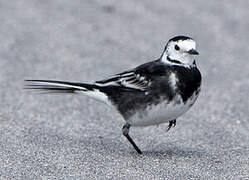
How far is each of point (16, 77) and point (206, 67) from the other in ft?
9.42

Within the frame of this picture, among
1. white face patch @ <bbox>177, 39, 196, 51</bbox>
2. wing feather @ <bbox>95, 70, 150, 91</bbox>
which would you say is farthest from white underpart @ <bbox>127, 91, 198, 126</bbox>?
white face patch @ <bbox>177, 39, 196, 51</bbox>

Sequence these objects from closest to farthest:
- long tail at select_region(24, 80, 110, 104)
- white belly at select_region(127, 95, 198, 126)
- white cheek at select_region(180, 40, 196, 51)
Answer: white belly at select_region(127, 95, 198, 126)
white cheek at select_region(180, 40, 196, 51)
long tail at select_region(24, 80, 110, 104)

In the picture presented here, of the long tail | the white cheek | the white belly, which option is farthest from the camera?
the long tail

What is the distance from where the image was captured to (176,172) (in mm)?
5039

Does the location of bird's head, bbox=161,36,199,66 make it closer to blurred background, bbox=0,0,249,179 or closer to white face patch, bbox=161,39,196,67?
white face patch, bbox=161,39,196,67

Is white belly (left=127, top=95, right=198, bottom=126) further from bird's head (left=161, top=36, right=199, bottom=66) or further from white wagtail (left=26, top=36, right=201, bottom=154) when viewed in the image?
bird's head (left=161, top=36, right=199, bottom=66)

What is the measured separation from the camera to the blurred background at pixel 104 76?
5211mm

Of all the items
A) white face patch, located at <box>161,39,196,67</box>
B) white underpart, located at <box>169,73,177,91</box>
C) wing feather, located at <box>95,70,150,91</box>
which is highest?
white face patch, located at <box>161,39,196,67</box>

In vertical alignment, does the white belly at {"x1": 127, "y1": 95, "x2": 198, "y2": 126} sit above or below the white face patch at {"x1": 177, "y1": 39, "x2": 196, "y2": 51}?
below

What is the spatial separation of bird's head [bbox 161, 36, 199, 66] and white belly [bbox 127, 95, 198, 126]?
1.22ft

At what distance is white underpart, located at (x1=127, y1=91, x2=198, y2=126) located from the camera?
5168mm

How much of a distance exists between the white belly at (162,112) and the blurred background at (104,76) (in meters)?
0.39

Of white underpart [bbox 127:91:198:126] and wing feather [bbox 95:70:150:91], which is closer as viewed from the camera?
white underpart [bbox 127:91:198:126]

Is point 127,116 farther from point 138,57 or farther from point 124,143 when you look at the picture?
point 138,57
